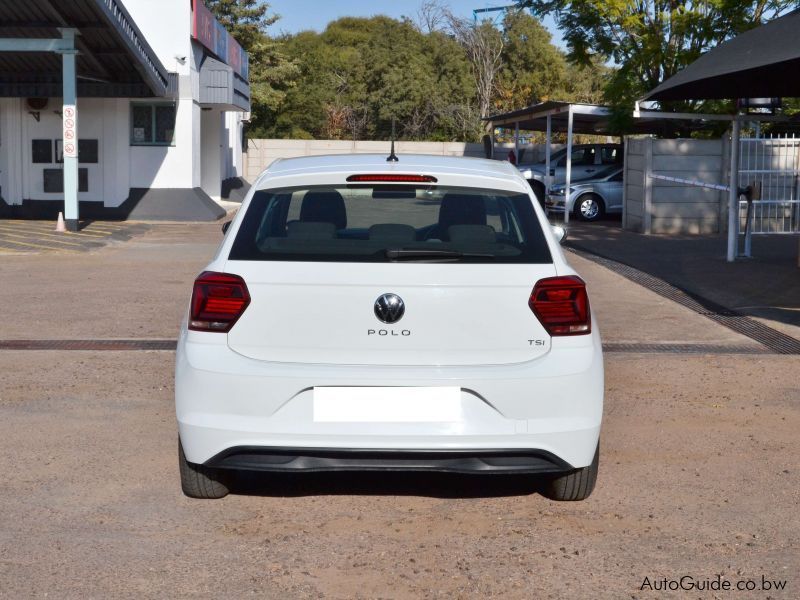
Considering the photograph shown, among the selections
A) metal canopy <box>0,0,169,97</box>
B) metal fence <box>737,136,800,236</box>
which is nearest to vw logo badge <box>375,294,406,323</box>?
metal canopy <box>0,0,169,97</box>

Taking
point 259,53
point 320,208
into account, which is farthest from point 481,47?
point 320,208

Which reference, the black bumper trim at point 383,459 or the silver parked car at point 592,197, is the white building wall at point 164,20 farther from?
the black bumper trim at point 383,459

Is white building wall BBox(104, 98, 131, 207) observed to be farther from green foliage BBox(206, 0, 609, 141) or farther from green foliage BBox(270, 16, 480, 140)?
green foliage BBox(270, 16, 480, 140)

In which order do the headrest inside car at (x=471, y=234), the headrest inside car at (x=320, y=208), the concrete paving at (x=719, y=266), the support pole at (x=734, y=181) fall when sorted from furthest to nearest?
1. the support pole at (x=734, y=181)
2. the concrete paving at (x=719, y=266)
3. the headrest inside car at (x=320, y=208)
4. the headrest inside car at (x=471, y=234)

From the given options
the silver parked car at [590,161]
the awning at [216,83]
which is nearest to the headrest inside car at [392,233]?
the silver parked car at [590,161]

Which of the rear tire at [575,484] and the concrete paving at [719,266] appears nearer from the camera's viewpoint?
the rear tire at [575,484]

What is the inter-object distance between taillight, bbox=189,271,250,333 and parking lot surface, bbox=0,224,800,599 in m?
0.87

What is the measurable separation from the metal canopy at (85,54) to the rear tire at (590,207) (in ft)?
29.8

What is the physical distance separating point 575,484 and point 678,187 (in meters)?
16.8

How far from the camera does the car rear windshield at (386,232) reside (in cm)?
492

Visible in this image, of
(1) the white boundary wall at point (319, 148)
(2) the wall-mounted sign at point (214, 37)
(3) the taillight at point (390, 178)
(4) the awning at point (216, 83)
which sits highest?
(2) the wall-mounted sign at point (214, 37)

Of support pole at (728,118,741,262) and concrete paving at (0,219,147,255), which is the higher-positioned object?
support pole at (728,118,741,262)

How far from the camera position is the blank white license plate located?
15.6ft

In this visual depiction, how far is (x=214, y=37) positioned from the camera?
27766mm
